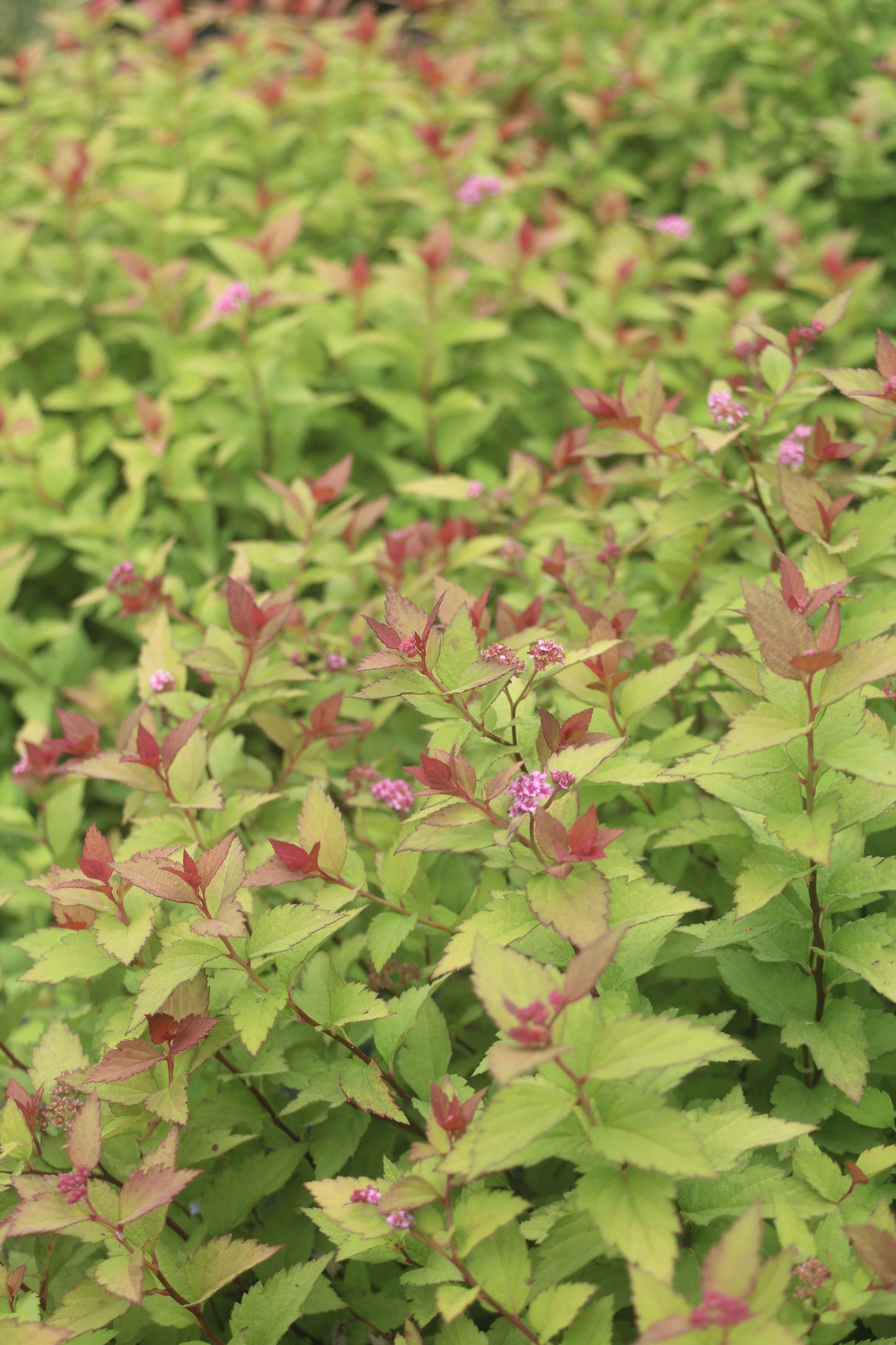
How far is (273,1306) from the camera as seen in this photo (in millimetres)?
1282

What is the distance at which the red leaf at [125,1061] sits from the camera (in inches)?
49.4

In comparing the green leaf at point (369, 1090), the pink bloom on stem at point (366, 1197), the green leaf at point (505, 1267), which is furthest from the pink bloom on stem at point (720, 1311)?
the green leaf at point (369, 1090)

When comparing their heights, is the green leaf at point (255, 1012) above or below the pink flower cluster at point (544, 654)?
below

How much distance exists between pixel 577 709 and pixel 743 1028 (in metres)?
0.60

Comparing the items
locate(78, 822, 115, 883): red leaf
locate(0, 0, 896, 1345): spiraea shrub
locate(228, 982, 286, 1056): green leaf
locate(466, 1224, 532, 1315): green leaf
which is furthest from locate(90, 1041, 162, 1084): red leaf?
locate(466, 1224, 532, 1315): green leaf

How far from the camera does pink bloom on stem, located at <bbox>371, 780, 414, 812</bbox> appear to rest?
166 cm

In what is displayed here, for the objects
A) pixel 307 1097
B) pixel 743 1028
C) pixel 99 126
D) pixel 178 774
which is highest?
pixel 99 126

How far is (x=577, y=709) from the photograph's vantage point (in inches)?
62.9

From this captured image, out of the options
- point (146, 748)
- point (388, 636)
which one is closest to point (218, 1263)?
point (146, 748)

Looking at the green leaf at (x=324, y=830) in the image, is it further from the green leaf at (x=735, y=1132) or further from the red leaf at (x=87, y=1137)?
the green leaf at (x=735, y=1132)

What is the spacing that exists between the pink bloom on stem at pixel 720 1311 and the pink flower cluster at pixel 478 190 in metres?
2.92

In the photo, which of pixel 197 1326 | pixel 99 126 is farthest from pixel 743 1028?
pixel 99 126

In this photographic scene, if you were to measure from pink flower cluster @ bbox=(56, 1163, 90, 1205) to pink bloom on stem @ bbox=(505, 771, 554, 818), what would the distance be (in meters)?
0.67

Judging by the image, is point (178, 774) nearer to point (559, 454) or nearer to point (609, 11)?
point (559, 454)
